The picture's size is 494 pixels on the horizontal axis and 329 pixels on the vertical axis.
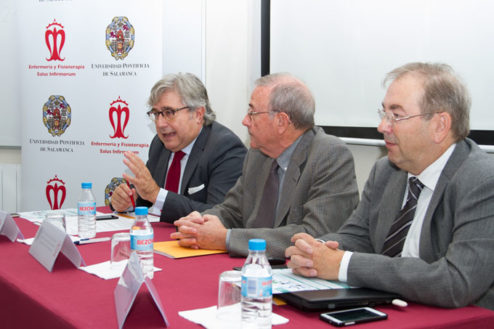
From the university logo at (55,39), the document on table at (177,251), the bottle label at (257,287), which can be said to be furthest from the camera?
the university logo at (55,39)

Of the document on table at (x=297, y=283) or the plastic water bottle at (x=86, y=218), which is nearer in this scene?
the document on table at (x=297, y=283)

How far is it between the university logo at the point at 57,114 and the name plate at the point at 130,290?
3093 mm

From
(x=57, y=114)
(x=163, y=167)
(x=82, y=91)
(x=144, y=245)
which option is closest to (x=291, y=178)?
(x=144, y=245)

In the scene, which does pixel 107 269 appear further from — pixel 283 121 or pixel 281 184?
pixel 283 121

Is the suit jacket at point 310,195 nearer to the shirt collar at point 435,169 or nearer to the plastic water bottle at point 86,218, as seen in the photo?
the shirt collar at point 435,169

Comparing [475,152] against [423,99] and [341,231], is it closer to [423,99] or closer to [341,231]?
[423,99]

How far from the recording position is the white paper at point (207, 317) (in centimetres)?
136

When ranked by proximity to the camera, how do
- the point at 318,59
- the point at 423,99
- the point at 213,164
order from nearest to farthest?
the point at 423,99 < the point at 213,164 < the point at 318,59

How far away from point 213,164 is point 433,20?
1.37 metres

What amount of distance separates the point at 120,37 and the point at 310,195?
2420mm

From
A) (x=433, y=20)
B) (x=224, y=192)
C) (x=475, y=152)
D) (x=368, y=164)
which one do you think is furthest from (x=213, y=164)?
(x=475, y=152)

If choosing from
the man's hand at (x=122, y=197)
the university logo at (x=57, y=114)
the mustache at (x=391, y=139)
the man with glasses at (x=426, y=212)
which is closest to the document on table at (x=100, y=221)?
the man's hand at (x=122, y=197)

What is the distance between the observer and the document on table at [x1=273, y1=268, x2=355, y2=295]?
1.59m

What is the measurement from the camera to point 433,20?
2912mm
